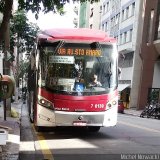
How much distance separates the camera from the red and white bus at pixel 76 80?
14117mm

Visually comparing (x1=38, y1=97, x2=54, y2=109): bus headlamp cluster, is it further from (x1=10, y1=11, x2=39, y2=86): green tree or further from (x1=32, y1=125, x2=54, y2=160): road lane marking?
(x1=10, y1=11, x2=39, y2=86): green tree

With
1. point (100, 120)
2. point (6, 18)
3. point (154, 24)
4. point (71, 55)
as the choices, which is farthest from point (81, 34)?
point (154, 24)

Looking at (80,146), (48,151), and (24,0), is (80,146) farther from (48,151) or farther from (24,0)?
(24,0)

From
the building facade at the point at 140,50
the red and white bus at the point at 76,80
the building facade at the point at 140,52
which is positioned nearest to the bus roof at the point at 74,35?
→ the red and white bus at the point at 76,80

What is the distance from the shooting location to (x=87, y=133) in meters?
16.5

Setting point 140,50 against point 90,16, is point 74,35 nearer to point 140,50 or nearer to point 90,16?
point 140,50

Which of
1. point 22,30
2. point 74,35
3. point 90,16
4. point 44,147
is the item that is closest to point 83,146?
point 44,147

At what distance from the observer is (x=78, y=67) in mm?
14547

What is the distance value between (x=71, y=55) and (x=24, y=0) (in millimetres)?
3705

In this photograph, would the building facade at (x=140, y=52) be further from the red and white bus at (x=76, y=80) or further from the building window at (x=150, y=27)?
the red and white bus at (x=76, y=80)

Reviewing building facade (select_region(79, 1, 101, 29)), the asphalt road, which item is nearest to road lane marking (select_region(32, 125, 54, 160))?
the asphalt road

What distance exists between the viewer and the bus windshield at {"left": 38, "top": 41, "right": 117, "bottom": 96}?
14.3m

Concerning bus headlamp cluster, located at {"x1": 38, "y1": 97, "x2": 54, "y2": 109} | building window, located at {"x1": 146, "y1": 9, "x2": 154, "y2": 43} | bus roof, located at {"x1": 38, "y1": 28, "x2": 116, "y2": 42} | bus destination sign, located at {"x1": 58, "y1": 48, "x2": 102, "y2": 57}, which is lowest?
bus headlamp cluster, located at {"x1": 38, "y1": 97, "x2": 54, "y2": 109}

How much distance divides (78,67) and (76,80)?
1.41 feet
